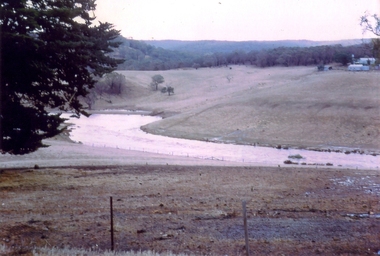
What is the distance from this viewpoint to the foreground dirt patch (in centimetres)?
901

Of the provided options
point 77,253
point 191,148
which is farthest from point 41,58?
point 191,148

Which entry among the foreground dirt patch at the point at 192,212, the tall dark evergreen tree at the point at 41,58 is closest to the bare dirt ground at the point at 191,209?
the foreground dirt patch at the point at 192,212

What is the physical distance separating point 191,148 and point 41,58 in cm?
2628

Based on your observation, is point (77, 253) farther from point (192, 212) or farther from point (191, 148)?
point (191, 148)

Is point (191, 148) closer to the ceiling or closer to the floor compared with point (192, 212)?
closer to the floor

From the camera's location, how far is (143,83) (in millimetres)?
106000

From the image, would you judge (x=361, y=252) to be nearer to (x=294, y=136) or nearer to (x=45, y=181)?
(x=45, y=181)

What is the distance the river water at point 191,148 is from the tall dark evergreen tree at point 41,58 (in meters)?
15.8

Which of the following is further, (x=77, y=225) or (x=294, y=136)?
(x=294, y=136)

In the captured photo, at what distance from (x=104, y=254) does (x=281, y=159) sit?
90.4 ft

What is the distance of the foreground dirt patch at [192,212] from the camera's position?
355 inches

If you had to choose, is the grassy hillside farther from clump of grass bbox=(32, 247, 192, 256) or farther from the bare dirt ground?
clump of grass bbox=(32, 247, 192, 256)

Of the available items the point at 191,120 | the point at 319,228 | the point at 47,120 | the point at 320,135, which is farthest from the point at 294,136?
the point at 319,228

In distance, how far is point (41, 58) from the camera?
15430 mm
